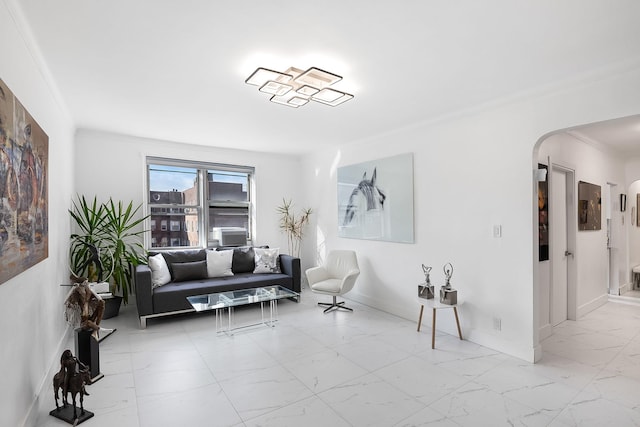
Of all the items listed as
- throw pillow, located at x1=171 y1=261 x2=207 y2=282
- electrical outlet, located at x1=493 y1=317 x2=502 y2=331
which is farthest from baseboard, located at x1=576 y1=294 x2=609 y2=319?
throw pillow, located at x1=171 y1=261 x2=207 y2=282

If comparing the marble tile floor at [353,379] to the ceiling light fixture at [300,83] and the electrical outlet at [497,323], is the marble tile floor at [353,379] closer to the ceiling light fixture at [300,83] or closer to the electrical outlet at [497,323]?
the electrical outlet at [497,323]

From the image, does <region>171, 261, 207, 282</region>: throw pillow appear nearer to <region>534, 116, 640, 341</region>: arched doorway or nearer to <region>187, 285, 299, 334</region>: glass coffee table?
<region>187, 285, 299, 334</region>: glass coffee table

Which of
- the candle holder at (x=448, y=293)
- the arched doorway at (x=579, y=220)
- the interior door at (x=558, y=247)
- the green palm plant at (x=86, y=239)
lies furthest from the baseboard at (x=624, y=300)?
the green palm plant at (x=86, y=239)

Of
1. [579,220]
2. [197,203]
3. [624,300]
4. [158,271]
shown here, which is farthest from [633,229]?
[158,271]

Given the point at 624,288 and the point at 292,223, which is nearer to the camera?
the point at 624,288

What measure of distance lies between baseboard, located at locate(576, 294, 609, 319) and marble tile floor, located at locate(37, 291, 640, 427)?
47 cm

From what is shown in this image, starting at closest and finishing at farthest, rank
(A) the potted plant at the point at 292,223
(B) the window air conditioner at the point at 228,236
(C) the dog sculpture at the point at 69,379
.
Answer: (C) the dog sculpture at the point at 69,379, (B) the window air conditioner at the point at 228,236, (A) the potted plant at the point at 292,223

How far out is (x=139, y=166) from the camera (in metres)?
4.88

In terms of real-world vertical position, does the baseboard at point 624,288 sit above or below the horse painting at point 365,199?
below

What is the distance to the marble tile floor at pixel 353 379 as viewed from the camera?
7.28 feet

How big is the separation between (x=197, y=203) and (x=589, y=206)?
19.2 feet

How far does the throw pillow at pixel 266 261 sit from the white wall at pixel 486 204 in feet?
5.52

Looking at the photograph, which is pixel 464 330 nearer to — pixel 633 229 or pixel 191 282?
pixel 191 282

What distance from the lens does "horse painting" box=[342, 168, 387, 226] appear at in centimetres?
466
